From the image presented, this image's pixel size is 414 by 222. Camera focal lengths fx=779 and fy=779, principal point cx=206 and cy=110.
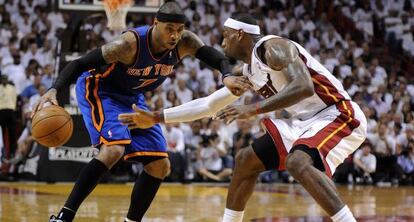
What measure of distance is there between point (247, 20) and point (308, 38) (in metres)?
13.4

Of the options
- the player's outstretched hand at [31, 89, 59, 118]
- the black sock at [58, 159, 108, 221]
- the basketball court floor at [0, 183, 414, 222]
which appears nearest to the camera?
the player's outstretched hand at [31, 89, 59, 118]

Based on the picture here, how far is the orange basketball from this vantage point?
586cm

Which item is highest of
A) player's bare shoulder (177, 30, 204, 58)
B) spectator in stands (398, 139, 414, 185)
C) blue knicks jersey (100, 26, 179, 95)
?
player's bare shoulder (177, 30, 204, 58)

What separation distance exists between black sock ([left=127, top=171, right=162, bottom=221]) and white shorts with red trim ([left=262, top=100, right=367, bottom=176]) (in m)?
1.25

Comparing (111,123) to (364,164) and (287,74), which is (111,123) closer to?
(287,74)

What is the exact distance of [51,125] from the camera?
5.88 meters

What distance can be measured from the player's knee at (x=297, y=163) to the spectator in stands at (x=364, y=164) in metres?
9.18

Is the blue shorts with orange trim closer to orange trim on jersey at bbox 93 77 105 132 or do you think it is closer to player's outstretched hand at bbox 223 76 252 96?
orange trim on jersey at bbox 93 77 105 132

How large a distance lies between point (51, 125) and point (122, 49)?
785mm

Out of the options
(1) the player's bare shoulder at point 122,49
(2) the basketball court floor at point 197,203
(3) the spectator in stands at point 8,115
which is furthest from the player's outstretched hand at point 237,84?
(3) the spectator in stands at point 8,115

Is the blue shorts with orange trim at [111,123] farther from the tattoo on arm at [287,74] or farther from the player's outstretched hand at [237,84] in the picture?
the tattoo on arm at [287,74]

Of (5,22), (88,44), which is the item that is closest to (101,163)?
(88,44)

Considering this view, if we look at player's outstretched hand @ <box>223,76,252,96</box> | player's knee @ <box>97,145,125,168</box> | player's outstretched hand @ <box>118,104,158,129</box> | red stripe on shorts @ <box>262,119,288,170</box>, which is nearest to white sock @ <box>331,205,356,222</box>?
red stripe on shorts @ <box>262,119,288,170</box>

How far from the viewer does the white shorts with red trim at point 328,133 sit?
509 cm
